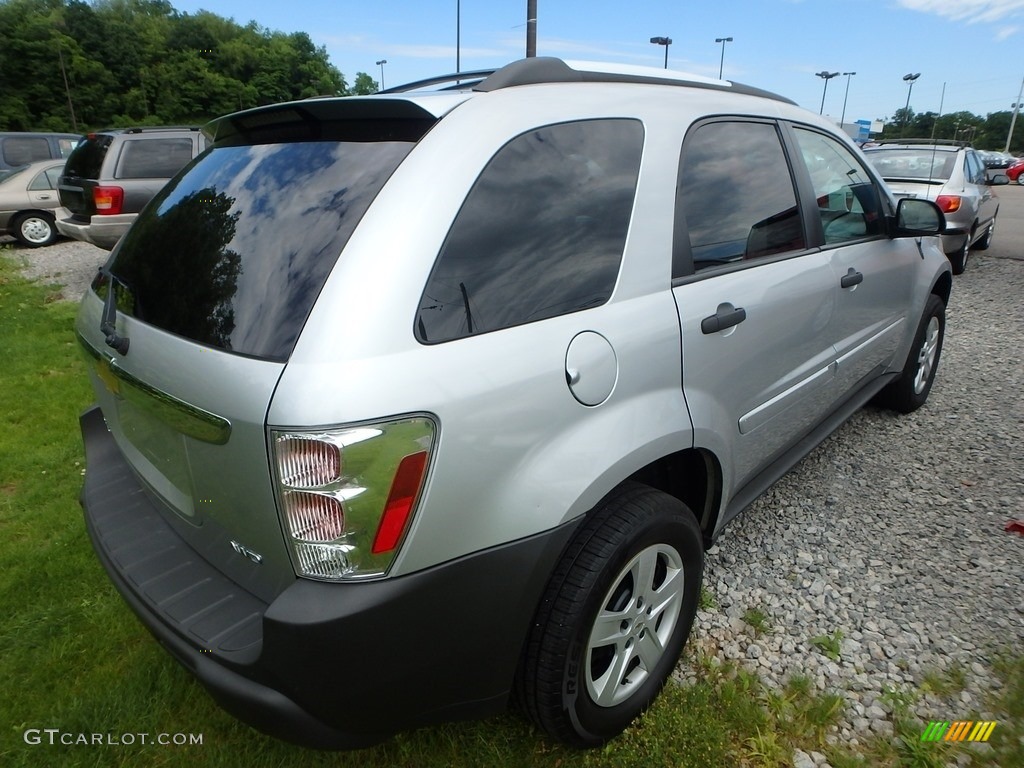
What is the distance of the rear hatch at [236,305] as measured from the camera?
1.46m

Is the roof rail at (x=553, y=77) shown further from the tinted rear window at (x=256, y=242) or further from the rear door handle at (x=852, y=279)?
the rear door handle at (x=852, y=279)

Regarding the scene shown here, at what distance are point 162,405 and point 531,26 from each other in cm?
998

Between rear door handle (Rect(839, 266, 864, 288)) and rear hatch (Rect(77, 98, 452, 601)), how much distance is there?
2061mm

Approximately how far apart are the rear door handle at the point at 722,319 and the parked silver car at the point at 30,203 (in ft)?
42.2

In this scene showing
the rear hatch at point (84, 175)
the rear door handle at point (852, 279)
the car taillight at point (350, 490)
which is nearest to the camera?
the car taillight at point (350, 490)

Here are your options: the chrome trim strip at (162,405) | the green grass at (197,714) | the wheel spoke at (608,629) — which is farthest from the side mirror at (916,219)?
the chrome trim strip at (162,405)

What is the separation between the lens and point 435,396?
1396mm

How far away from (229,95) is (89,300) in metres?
75.4

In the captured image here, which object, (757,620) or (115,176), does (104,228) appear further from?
(757,620)

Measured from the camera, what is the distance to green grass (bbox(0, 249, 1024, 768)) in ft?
6.42

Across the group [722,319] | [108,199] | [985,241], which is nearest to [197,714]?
[722,319]

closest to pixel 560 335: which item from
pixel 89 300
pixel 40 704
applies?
pixel 89 300

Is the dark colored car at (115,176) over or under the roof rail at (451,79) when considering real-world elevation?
under

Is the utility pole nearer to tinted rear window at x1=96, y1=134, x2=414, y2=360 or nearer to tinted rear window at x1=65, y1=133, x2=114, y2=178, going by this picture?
tinted rear window at x1=65, y1=133, x2=114, y2=178
